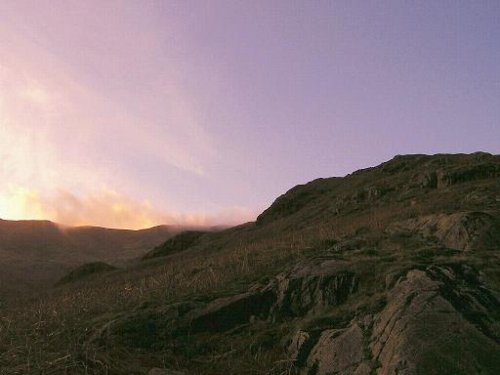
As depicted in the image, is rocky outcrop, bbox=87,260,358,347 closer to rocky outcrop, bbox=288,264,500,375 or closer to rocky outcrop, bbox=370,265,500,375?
rocky outcrop, bbox=288,264,500,375

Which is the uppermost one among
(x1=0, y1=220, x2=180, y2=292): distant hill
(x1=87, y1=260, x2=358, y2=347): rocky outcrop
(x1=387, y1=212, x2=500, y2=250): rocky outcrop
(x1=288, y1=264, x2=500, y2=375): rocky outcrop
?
(x1=0, y1=220, x2=180, y2=292): distant hill

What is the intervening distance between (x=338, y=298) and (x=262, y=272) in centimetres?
288

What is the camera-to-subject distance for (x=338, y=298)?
870 centimetres

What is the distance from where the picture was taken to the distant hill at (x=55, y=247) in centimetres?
4306

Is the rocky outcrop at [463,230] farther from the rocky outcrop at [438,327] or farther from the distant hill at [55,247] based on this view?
→ the distant hill at [55,247]

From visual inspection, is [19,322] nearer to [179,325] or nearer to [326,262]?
[179,325]

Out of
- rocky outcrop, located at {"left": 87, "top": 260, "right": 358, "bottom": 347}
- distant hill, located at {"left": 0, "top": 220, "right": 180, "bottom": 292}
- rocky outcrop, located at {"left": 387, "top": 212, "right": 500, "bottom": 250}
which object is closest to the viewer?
rocky outcrop, located at {"left": 87, "top": 260, "right": 358, "bottom": 347}

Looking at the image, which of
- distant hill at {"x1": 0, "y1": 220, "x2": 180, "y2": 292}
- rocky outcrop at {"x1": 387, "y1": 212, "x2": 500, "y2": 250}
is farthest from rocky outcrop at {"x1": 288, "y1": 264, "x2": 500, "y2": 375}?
distant hill at {"x1": 0, "y1": 220, "x2": 180, "y2": 292}

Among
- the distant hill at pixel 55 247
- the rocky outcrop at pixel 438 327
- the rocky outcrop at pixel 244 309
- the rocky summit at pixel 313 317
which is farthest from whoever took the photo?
the distant hill at pixel 55 247

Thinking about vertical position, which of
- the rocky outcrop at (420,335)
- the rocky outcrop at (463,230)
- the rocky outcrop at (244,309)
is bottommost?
the rocky outcrop at (420,335)

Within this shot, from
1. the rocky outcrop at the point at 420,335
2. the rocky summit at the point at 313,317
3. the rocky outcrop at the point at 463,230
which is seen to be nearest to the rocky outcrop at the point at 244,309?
the rocky summit at the point at 313,317

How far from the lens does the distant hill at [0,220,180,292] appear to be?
43062 millimetres

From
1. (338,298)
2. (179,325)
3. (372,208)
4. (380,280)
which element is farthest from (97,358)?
(372,208)

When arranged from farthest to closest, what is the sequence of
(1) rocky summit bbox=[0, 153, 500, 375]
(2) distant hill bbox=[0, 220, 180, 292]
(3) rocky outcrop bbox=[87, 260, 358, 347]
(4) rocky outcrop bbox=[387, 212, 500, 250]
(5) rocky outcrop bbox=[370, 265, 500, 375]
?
(2) distant hill bbox=[0, 220, 180, 292], (4) rocky outcrop bbox=[387, 212, 500, 250], (3) rocky outcrop bbox=[87, 260, 358, 347], (1) rocky summit bbox=[0, 153, 500, 375], (5) rocky outcrop bbox=[370, 265, 500, 375]
